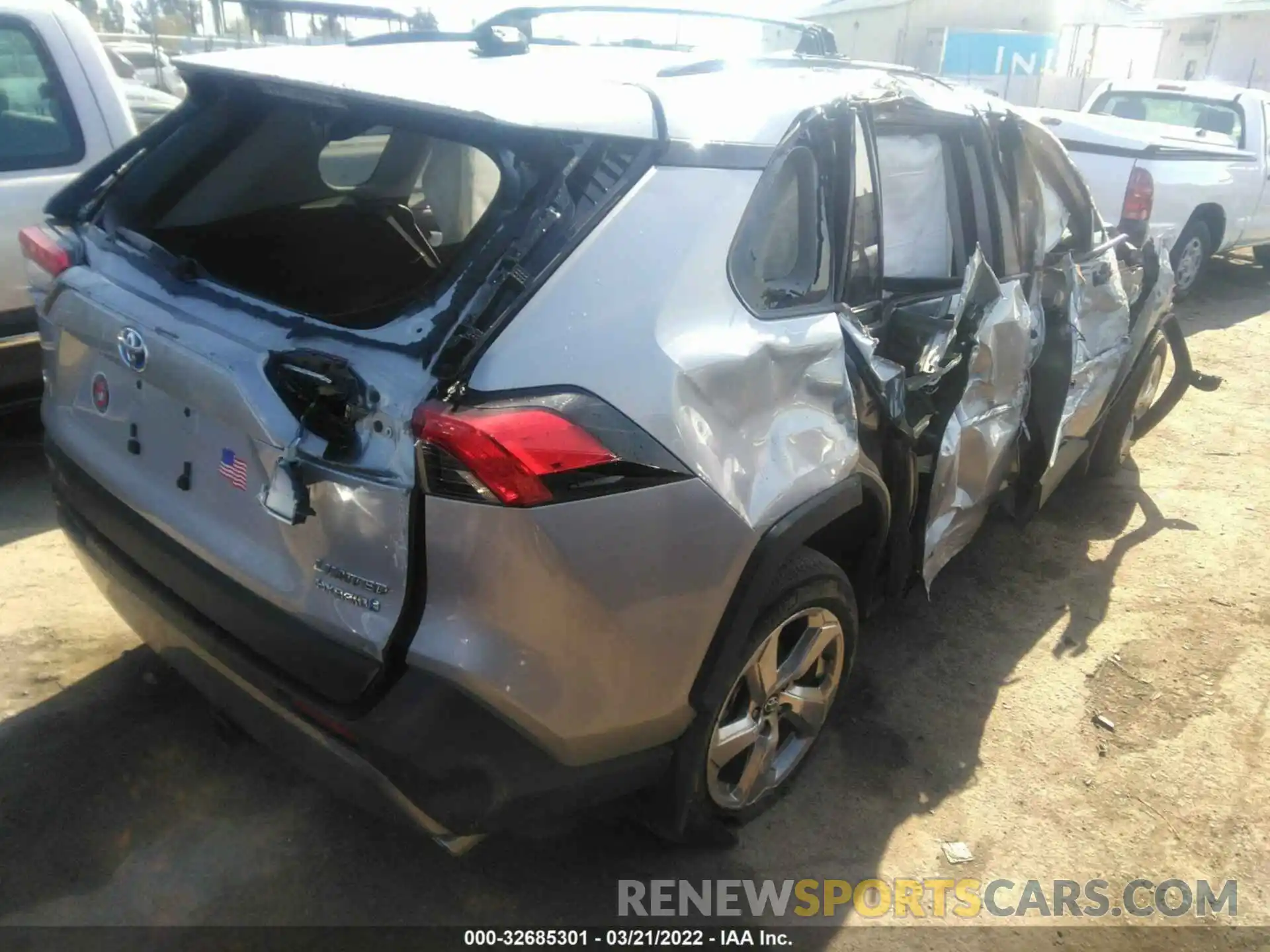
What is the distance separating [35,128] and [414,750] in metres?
3.41

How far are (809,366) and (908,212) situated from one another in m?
0.90

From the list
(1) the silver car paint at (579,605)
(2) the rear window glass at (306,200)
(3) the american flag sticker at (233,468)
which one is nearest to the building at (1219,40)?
(2) the rear window glass at (306,200)

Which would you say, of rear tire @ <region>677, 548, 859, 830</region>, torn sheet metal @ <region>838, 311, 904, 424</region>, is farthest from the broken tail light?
torn sheet metal @ <region>838, 311, 904, 424</region>

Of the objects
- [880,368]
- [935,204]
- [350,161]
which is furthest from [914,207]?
[350,161]

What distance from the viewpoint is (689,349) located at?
6.29ft

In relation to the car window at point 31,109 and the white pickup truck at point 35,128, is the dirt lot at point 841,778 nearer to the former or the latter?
the white pickup truck at point 35,128

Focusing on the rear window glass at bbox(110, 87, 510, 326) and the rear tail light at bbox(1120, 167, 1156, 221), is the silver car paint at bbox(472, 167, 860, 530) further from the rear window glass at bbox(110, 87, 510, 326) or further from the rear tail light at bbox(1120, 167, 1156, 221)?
the rear tail light at bbox(1120, 167, 1156, 221)

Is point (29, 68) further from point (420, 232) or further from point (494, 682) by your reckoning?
point (494, 682)

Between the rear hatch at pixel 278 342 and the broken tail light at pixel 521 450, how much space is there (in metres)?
0.06

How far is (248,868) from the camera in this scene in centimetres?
236

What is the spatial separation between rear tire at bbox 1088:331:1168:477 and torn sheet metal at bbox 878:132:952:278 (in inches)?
78.9

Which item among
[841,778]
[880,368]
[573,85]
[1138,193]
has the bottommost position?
[841,778]

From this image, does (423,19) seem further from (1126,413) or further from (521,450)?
(521,450)

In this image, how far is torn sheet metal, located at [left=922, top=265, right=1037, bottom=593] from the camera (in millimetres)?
2922
